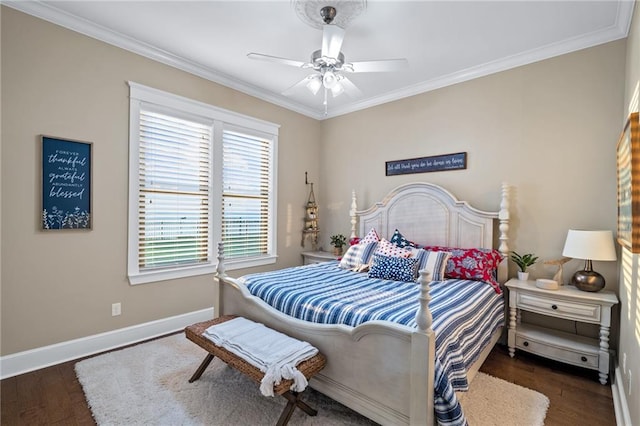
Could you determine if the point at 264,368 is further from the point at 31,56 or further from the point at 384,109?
the point at 384,109

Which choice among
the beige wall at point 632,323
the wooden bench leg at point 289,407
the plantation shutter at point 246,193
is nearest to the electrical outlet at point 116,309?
the plantation shutter at point 246,193

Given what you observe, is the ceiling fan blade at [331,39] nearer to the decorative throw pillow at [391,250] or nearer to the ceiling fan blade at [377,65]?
the ceiling fan blade at [377,65]

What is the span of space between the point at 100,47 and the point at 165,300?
2.54 m

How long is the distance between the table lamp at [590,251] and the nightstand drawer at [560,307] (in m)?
0.18

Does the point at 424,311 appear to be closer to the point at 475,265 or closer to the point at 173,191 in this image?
the point at 475,265

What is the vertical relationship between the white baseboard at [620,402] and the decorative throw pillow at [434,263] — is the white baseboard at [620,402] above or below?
below

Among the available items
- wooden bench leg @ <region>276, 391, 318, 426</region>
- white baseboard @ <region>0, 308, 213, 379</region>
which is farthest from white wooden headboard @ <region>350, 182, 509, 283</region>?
white baseboard @ <region>0, 308, 213, 379</region>

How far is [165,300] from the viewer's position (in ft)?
10.7

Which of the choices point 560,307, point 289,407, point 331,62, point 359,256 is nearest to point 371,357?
point 289,407

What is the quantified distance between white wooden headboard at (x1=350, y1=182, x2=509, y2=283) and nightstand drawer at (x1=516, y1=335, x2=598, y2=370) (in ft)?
1.99

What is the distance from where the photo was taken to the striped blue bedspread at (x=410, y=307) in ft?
5.34

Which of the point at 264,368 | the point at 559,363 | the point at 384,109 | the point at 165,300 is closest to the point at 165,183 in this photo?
the point at 165,300

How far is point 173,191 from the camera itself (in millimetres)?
3307

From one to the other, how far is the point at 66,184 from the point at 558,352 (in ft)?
14.6
